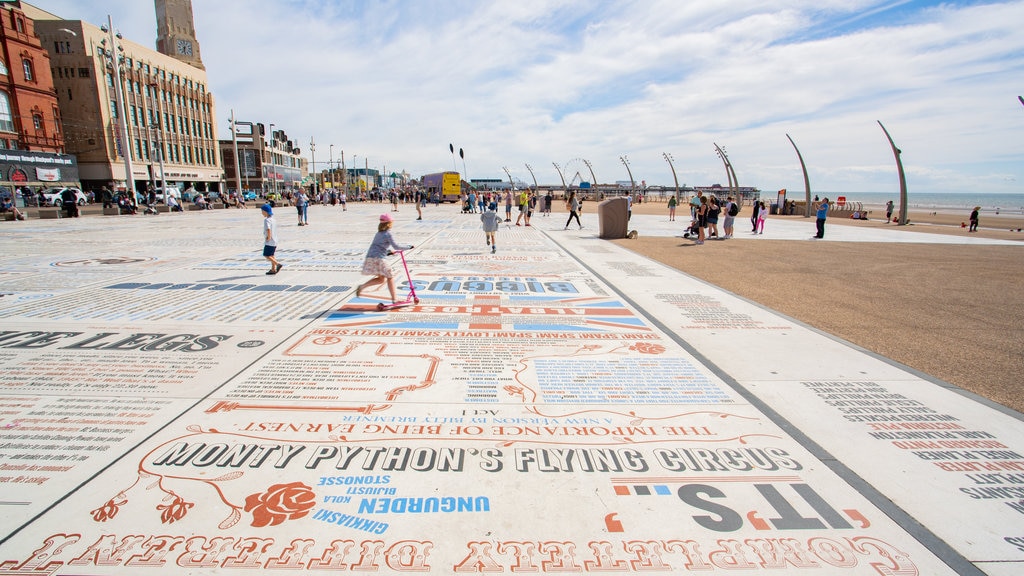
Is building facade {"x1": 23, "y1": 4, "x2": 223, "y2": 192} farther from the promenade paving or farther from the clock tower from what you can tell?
the promenade paving

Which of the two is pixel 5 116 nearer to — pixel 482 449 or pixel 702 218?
pixel 702 218

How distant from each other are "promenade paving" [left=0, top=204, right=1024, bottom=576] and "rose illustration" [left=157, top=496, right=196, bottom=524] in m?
0.01

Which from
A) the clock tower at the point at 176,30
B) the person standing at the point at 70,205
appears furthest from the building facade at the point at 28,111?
the clock tower at the point at 176,30

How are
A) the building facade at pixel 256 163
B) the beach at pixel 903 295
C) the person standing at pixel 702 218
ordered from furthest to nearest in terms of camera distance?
the building facade at pixel 256 163 → the person standing at pixel 702 218 → the beach at pixel 903 295

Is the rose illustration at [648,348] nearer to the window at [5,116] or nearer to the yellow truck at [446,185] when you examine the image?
→ the yellow truck at [446,185]

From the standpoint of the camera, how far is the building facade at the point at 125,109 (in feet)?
159

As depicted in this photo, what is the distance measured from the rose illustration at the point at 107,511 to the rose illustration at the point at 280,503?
2.27 ft

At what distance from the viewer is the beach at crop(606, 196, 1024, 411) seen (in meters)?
5.37

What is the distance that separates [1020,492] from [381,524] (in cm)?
390

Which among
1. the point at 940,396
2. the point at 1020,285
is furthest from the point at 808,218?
the point at 940,396

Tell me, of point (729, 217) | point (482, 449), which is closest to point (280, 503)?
point (482, 449)

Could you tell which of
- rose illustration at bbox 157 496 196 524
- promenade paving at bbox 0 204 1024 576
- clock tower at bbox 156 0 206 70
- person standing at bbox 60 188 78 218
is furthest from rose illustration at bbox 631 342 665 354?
clock tower at bbox 156 0 206 70

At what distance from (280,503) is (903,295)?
10.3 m

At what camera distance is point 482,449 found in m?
3.35
